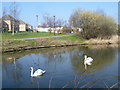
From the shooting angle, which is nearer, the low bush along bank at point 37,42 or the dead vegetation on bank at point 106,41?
the low bush along bank at point 37,42

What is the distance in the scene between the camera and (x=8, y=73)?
32.4 feet

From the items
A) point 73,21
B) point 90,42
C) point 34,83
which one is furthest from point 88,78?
point 73,21

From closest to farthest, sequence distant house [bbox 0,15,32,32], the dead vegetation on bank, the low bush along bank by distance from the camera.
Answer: the low bush along bank
the dead vegetation on bank
distant house [bbox 0,15,32,32]

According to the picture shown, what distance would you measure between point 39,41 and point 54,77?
56.4 feet

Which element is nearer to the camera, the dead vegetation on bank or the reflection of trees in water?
the reflection of trees in water

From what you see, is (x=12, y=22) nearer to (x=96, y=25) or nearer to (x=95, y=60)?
(x=96, y=25)

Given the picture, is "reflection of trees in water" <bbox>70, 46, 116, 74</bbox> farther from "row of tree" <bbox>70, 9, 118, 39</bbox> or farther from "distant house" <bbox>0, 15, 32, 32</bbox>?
"distant house" <bbox>0, 15, 32, 32</bbox>

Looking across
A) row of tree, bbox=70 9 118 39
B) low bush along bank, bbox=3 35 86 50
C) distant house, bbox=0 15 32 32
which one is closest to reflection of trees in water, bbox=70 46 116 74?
low bush along bank, bbox=3 35 86 50

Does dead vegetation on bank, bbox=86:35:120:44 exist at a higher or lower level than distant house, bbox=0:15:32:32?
lower

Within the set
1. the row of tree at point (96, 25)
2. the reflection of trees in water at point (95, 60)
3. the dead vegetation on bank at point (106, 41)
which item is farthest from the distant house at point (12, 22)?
the reflection of trees in water at point (95, 60)

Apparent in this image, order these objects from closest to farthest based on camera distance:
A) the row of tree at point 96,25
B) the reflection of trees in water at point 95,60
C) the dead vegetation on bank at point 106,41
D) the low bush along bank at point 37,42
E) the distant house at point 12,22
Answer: the reflection of trees in water at point 95,60 < the low bush along bank at point 37,42 < the dead vegetation on bank at point 106,41 < the row of tree at point 96,25 < the distant house at point 12,22

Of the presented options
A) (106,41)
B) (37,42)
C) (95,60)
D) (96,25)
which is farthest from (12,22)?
(95,60)

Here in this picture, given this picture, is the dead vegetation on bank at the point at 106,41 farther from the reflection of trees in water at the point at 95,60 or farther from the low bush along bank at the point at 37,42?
the reflection of trees in water at the point at 95,60

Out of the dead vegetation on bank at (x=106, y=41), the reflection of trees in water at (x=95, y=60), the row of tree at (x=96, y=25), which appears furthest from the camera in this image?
the row of tree at (x=96, y=25)
